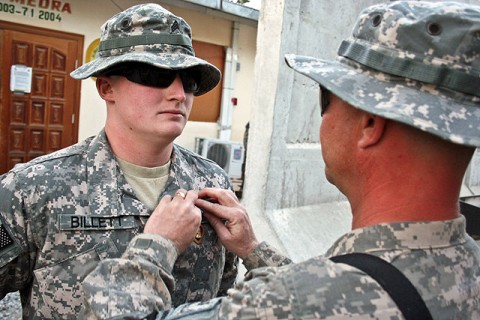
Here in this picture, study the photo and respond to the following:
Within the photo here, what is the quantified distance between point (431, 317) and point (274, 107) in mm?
2770

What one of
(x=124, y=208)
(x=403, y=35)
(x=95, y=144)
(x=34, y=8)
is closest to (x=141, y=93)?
(x=95, y=144)

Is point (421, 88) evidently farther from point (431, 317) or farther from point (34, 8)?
point (34, 8)

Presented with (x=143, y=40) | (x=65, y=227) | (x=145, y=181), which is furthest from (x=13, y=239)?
(x=143, y=40)

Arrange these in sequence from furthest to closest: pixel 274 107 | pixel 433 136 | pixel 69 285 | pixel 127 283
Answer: pixel 274 107 → pixel 69 285 → pixel 127 283 → pixel 433 136

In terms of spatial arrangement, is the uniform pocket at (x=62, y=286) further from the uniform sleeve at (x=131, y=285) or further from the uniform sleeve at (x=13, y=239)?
the uniform sleeve at (x=131, y=285)

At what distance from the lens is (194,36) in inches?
389

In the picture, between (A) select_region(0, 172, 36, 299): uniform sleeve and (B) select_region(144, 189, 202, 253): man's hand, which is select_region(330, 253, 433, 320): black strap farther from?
(A) select_region(0, 172, 36, 299): uniform sleeve

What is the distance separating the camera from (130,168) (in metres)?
2.09

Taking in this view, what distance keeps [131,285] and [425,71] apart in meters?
0.98

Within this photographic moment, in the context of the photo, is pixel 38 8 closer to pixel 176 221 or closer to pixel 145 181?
pixel 145 181

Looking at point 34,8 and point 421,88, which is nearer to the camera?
point 421,88

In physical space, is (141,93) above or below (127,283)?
above

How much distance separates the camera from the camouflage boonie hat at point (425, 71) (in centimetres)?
123

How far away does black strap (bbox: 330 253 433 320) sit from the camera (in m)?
1.13
